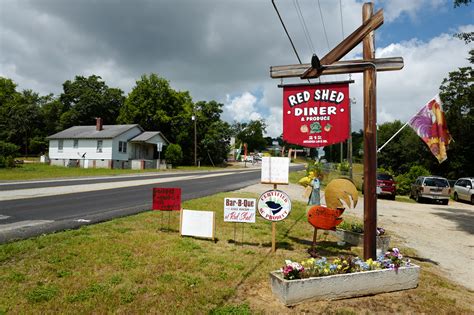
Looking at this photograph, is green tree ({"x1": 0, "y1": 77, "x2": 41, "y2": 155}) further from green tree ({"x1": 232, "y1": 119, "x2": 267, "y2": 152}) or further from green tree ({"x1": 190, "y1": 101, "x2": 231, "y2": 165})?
green tree ({"x1": 232, "y1": 119, "x2": 267, "y2": 152})

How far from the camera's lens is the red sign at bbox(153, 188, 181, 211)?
8.96 metres

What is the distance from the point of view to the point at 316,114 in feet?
21.4

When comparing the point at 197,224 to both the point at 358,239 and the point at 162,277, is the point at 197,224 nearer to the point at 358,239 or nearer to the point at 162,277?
the point at 162,277

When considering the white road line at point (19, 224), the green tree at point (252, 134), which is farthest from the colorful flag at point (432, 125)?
the green tree at point (252, 134)

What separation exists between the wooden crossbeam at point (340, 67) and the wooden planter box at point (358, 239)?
399 centimetres

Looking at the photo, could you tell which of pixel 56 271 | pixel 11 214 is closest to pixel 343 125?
pixel 56 271

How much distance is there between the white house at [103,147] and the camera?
4322 centimetres

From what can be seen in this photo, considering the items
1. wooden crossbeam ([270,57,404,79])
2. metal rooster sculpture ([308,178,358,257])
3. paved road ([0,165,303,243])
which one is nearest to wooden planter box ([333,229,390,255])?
metal rooster sculpture ([308,178,358,257])

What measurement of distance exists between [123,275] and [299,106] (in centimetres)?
422

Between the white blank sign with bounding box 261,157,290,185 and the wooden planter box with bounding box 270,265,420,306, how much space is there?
264 centimetres

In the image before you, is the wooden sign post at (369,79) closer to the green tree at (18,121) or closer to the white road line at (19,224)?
the white road line at (19,224)

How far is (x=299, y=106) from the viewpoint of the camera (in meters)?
6.62

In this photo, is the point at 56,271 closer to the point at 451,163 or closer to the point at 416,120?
the point at 416,120

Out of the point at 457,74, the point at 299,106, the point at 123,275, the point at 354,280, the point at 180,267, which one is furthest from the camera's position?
the point at 457,74
